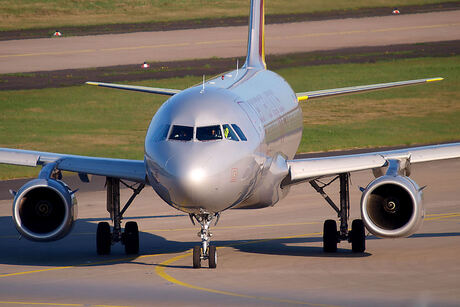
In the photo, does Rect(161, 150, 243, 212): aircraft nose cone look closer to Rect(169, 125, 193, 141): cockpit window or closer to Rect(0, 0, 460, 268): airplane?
Rect(0, 0, 460, 268): airplane

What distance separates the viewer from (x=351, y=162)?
2858 cm

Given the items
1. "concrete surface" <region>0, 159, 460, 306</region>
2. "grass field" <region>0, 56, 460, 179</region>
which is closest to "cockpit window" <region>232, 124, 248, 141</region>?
"concrete surface" <region>0, 159, 460, 306</region>

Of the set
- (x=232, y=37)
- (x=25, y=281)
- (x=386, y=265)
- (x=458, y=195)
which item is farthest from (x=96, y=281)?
(x=232, y=37)

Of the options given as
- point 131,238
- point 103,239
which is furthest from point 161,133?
point 103,239

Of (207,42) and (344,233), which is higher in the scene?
(207,42)

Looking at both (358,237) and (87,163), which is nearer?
(87,163)

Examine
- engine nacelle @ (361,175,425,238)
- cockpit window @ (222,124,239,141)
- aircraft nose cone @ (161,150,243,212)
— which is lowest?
aircraft nose cone @ (161,150,243,212)

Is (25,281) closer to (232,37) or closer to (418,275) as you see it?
(418,275)

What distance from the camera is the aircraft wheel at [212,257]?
2633cm

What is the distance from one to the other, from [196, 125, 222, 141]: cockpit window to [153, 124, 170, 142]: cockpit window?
0.78 meters

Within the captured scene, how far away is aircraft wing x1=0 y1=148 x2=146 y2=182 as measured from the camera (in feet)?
91.8

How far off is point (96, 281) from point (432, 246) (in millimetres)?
9632

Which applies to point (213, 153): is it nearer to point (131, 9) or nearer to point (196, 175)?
point (196, 175)

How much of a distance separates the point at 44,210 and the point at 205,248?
447 cm
